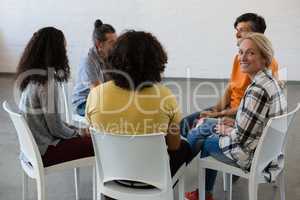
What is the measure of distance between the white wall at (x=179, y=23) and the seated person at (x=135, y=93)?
13.2 ft

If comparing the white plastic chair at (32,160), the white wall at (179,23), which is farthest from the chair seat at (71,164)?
the white wall at (179,23)

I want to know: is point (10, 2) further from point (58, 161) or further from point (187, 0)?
point (58, 161)

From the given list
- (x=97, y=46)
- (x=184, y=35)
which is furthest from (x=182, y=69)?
(x=97, y=46)

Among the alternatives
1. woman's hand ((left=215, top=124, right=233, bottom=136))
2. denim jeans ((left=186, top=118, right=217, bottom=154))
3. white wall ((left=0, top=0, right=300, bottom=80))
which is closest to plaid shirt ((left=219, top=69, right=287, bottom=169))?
woman's hand ((left=215, top=124, right=233, bottom=136))

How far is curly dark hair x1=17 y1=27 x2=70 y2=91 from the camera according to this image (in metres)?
2.42

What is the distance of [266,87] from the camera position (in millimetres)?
2234

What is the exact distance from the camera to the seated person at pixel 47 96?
240 centimetres

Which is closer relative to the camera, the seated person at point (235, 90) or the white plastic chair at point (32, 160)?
the white plastic chair at point (32, 160)

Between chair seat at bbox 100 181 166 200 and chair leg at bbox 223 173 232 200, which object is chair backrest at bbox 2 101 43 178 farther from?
chair leg at bbox 223 173 232 200

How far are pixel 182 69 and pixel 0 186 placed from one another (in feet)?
11.8

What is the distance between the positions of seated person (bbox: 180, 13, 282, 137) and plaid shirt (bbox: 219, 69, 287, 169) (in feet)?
1.87

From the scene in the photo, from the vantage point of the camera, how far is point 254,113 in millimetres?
2232

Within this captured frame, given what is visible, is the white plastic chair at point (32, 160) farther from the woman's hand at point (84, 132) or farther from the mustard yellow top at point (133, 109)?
the mustard yellow top at point (133, 109)

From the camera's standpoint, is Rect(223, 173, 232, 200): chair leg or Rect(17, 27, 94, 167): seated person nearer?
Rect(17, 27, 94, 167): seated person
